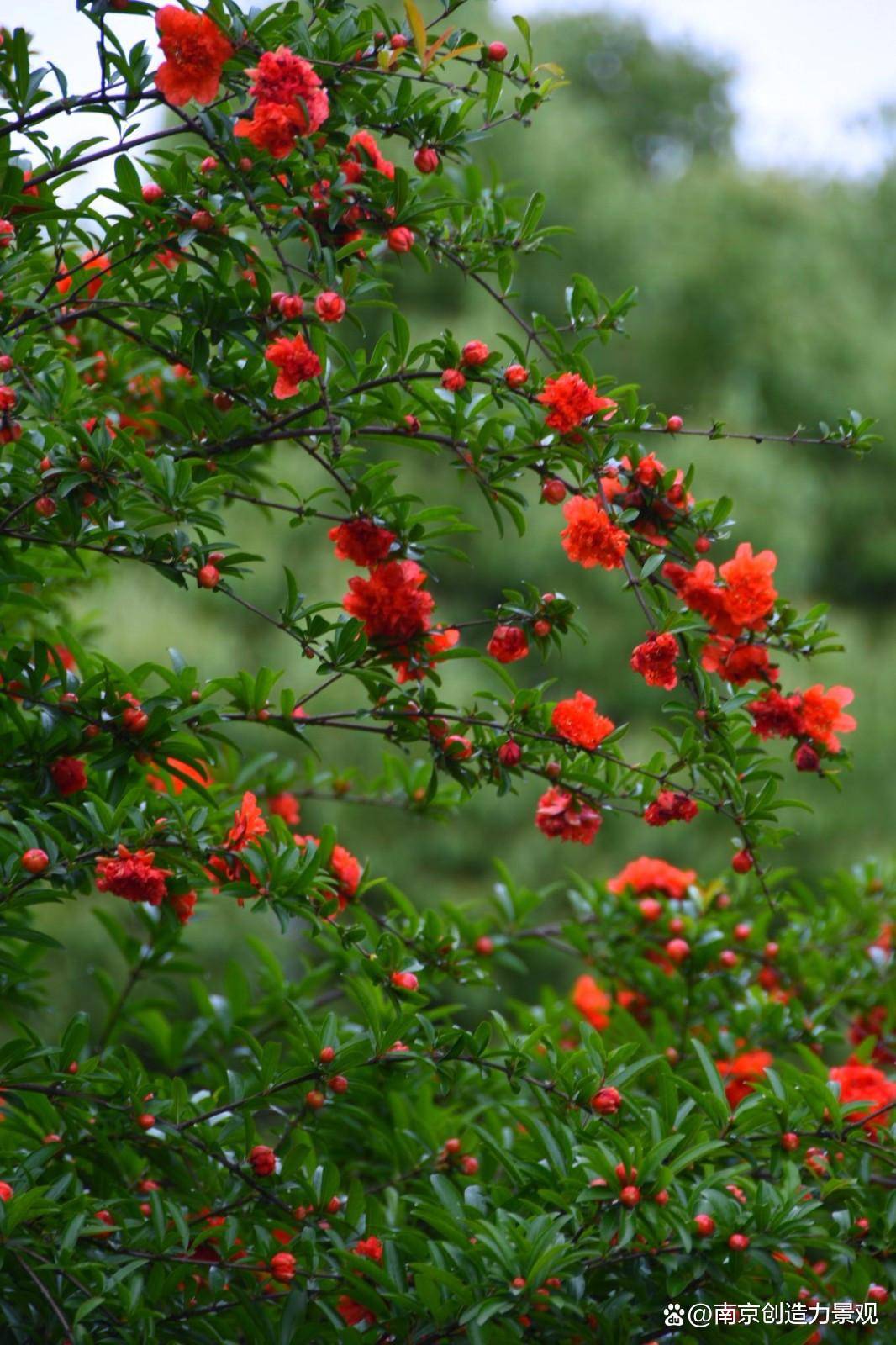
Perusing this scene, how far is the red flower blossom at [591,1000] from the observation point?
6.75 feet

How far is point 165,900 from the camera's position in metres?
1.15

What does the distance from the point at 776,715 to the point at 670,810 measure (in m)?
0.15

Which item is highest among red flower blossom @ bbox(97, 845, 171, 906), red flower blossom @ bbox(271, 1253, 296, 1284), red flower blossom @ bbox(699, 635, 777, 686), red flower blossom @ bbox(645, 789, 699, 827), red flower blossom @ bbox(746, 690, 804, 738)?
red flower blossom @ bbox(699, 635, 777, 686)

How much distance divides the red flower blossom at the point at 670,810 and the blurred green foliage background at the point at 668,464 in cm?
343

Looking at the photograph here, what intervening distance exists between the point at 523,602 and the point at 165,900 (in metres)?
0.43

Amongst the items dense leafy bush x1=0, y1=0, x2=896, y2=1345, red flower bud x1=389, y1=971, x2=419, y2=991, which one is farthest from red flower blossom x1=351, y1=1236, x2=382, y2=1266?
red flower bud x1=389, y1=971, x2=419, y2=991

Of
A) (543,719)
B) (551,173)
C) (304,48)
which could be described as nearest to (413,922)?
(543,719)

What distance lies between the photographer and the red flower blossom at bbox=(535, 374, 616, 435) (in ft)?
3.75

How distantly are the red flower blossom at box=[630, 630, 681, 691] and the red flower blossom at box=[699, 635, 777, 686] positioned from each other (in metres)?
0.08

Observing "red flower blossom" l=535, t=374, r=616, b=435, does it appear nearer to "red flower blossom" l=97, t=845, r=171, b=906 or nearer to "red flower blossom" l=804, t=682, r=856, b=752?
"red flower blossom" l=804, t=682, r=856, b=752

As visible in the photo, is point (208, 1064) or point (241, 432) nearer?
point (241, 432)

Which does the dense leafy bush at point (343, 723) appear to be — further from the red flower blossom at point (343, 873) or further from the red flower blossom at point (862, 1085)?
the red flower blossom at point (862, 1085)

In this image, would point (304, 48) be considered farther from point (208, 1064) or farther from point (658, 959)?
point (658, 959)

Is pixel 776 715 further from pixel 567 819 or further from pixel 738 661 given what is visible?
pixel 567 819
